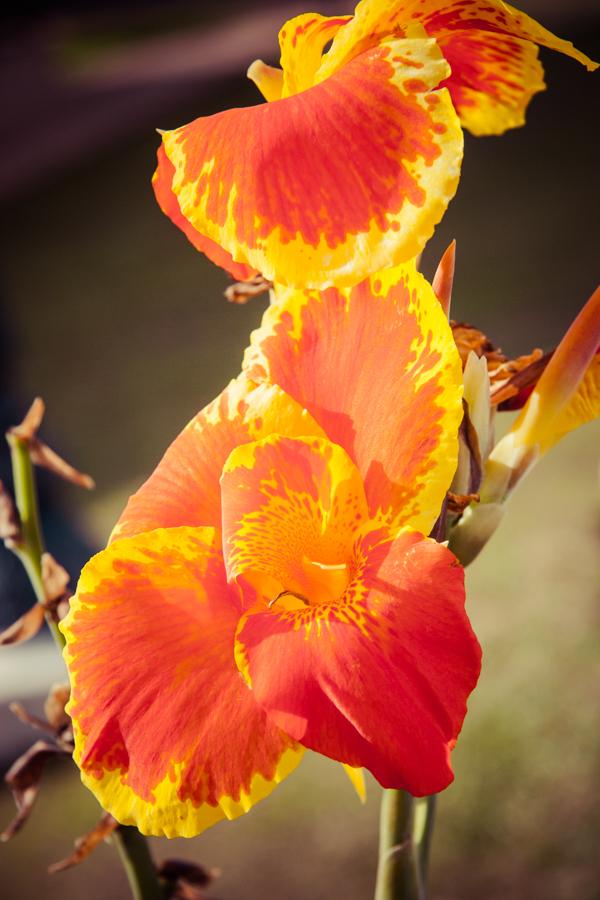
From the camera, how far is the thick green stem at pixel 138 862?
350mm

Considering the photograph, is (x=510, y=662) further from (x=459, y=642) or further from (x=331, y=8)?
(x=331, y=8)

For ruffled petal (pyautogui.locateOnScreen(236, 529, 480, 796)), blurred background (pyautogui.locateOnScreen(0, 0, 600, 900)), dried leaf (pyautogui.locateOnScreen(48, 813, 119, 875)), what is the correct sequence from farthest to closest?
blurred background (pyautogui.locateOnScreen(0, 0, 600, 900)), dried leaf (pyautogui.locateOnScreen(48, 813, 119, 875)), ruffled petal (pyautogui.locateOnScreen(236, 529, 480, 796))

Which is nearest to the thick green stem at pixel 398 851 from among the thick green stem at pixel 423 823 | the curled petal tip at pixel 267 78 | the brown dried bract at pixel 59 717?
the thick green stem at pixel 423 823

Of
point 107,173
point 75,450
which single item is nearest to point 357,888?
point 75,450

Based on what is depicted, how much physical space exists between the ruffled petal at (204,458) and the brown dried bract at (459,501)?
0.04m

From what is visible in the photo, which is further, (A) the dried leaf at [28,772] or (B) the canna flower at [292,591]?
(A) the dried leaf at [28,772]

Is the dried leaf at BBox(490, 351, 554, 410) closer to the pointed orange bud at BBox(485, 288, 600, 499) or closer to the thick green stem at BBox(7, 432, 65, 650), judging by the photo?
the pointed orange bud at BBox(485, 288, 600, 499)

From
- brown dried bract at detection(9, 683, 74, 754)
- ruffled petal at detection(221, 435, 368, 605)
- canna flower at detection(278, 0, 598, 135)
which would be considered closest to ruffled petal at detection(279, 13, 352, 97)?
canna flower at detection(278, 0, 598, 135)

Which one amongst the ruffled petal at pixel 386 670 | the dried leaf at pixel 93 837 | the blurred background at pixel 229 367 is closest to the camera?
the ruffled petal at pixel 386 670

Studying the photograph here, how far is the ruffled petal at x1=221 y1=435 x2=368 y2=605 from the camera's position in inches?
10.0

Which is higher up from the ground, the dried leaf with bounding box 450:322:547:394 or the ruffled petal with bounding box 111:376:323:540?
the ruffled petal with bounding box 111:376:323:540

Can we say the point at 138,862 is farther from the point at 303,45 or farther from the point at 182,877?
the point at 303,45

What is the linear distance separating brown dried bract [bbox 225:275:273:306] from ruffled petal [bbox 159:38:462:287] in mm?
75

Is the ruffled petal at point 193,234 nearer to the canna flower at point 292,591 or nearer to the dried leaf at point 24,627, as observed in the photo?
the canna flower at point 292,591
